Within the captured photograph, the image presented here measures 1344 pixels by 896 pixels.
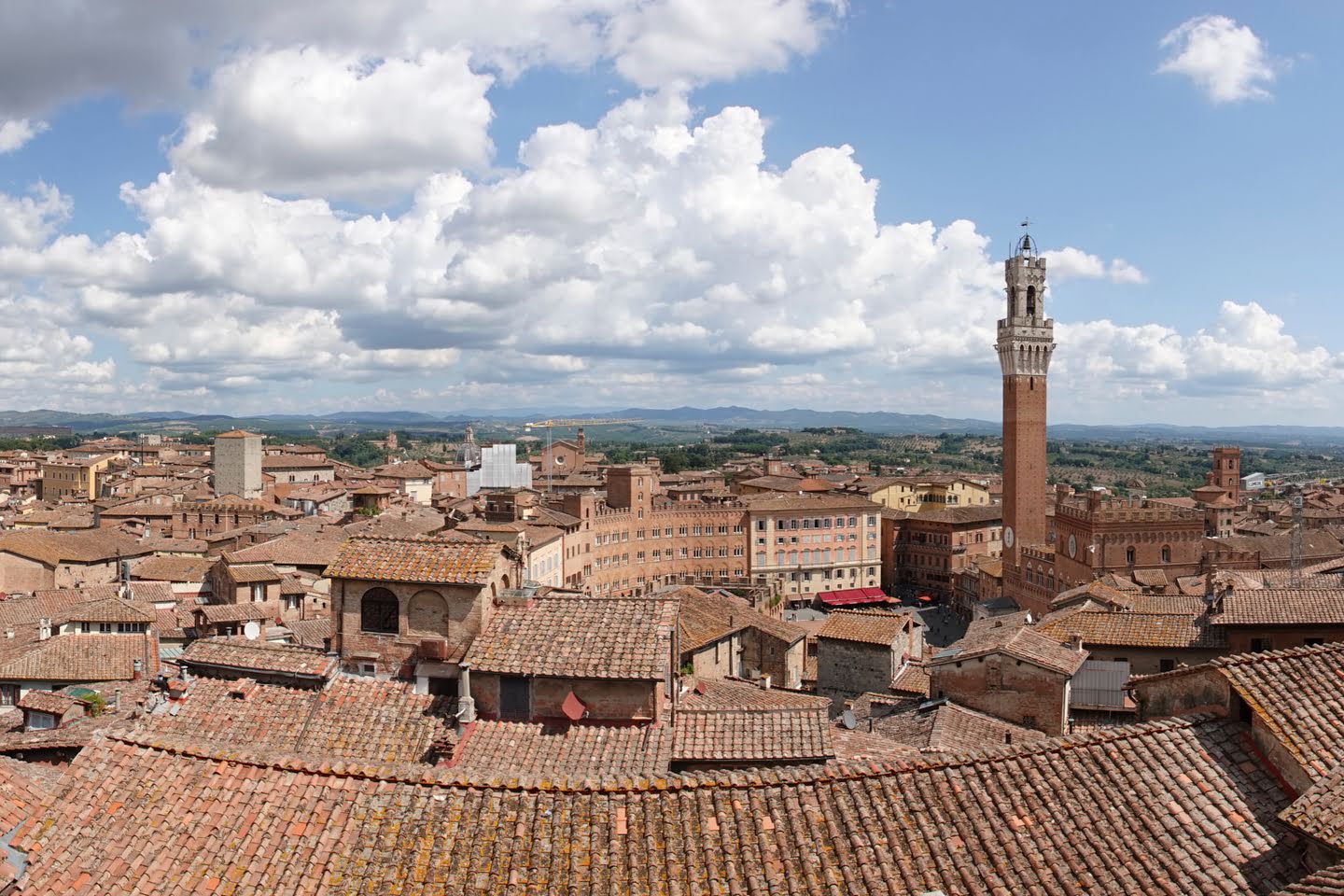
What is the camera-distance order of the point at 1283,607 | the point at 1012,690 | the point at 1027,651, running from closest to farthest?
the point at 1012,690 < the point at 1027,651 < the point at 1283,607

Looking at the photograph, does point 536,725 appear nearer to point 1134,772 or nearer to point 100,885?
point 100,885

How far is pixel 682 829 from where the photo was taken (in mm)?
9953

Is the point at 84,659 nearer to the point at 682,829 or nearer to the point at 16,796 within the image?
the point at 16,796

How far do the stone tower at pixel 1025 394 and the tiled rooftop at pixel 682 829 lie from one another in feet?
258

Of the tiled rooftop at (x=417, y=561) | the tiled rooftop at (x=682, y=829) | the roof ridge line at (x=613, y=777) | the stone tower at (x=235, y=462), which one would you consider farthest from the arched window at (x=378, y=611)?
the stone tower at (x=235, y=462)

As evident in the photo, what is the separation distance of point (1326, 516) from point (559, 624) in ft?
357

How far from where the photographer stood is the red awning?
304 feet

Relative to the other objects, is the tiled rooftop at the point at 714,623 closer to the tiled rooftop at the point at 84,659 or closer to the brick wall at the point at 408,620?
the tiled rooftop at the point at 84,659

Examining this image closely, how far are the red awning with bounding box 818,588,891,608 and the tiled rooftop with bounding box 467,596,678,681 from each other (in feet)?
254

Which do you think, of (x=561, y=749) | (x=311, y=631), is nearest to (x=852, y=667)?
(x=311, y=631)

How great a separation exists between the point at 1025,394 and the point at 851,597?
24705 mm

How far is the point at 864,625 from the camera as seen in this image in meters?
35.5

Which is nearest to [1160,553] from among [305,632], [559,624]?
[305,632]

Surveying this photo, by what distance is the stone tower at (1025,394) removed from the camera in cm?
8688
